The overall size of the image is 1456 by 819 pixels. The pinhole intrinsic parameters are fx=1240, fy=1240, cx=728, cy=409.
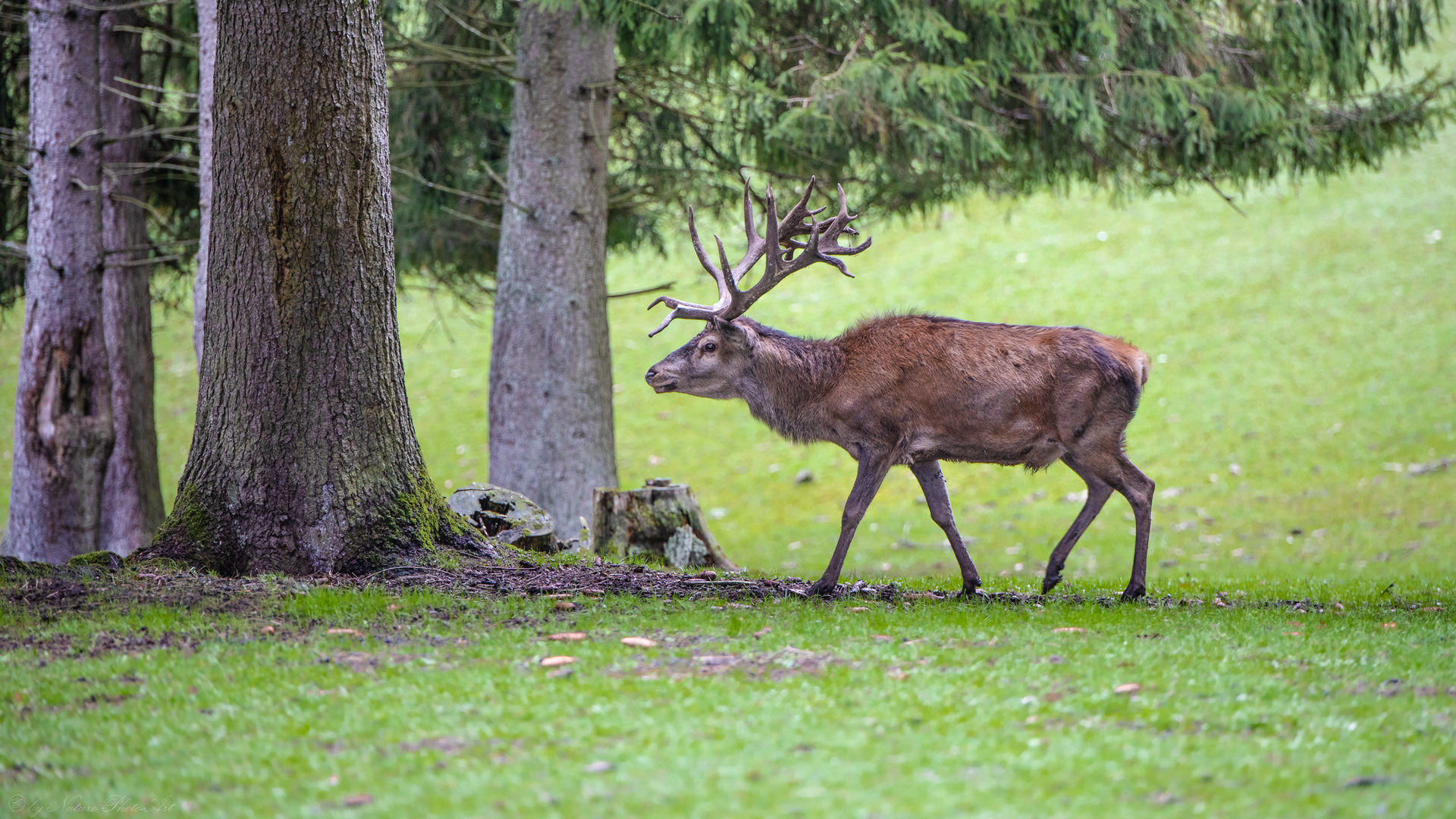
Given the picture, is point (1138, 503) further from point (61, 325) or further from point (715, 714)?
point (61, 325)

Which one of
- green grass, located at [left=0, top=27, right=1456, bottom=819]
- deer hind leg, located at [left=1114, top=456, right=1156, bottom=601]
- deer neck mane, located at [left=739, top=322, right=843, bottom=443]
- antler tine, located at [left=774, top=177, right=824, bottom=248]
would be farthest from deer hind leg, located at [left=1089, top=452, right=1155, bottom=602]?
antler tine, located at [left=774, top=177, right=824, bottom=248]

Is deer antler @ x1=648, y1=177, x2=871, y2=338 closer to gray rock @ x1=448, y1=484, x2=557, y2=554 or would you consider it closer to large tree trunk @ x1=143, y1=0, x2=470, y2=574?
gray rock @ x1=448, y1=484, x2=557, y2=554

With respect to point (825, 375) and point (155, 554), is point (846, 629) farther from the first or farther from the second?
point (155, 554)

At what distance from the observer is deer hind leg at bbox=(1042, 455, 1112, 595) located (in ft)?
27.2

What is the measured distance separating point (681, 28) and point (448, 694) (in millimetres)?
6773

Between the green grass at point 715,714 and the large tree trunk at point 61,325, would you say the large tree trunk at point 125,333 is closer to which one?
the large tree trunk at point 61,325

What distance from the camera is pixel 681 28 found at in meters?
10.1

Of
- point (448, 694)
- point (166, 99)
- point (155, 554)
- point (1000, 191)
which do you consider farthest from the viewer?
point (166, 99)

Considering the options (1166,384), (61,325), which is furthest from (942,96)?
(1166,384)

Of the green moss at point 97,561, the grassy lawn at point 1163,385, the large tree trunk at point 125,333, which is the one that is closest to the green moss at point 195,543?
the green moss at point 97,561

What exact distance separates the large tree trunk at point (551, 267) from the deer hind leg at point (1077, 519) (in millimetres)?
4716

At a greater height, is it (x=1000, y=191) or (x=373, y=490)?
(x=1000, y=191)

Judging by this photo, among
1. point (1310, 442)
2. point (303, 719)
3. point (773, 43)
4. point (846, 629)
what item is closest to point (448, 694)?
point (303, 719)

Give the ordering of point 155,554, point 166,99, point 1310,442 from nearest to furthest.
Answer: point 155,554, point 166,99, point 1310,442
